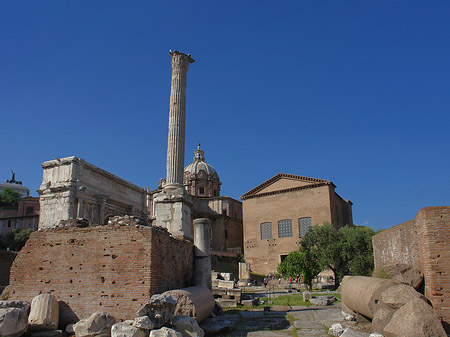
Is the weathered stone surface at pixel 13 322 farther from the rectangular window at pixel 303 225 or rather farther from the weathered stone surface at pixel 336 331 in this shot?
the rectangular window at pixel 303 225

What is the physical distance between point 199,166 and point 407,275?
157 ft

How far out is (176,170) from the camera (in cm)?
1683

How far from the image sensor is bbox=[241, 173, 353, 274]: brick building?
38750 millimetres

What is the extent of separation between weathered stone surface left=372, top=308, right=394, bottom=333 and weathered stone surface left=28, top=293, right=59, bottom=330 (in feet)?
20.0

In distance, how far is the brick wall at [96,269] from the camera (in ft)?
26.8

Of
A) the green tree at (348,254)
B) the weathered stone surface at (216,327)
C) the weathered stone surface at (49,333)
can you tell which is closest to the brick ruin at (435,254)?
the weathered stone surface at (216,327)

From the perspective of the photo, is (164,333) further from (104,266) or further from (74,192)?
(74,192)

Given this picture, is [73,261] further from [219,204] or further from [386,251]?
[219,204]

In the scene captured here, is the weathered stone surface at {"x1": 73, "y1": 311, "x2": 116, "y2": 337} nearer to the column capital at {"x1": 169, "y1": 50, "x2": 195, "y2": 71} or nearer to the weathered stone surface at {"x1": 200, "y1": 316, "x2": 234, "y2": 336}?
the weathered stone surface at {"x1": 200, "y1": 316, "x2": 234, "y2": 336}

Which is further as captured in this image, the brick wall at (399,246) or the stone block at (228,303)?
the stone block at (228,303)

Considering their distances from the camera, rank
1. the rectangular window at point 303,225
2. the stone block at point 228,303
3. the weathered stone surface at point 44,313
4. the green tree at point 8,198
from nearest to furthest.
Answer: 1. the weathered stone surface at point 44,313
2. the stone block at point 228,303
3. the rectangular window at point 303,225
4. the green tree at point 8,198

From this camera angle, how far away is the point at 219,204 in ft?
164

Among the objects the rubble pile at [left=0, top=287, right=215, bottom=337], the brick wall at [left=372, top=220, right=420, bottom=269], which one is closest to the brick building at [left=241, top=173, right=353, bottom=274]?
the brick wall at [left=372, top=220, right=420, bottom=269]

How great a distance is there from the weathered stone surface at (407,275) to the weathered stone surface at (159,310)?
439cm
